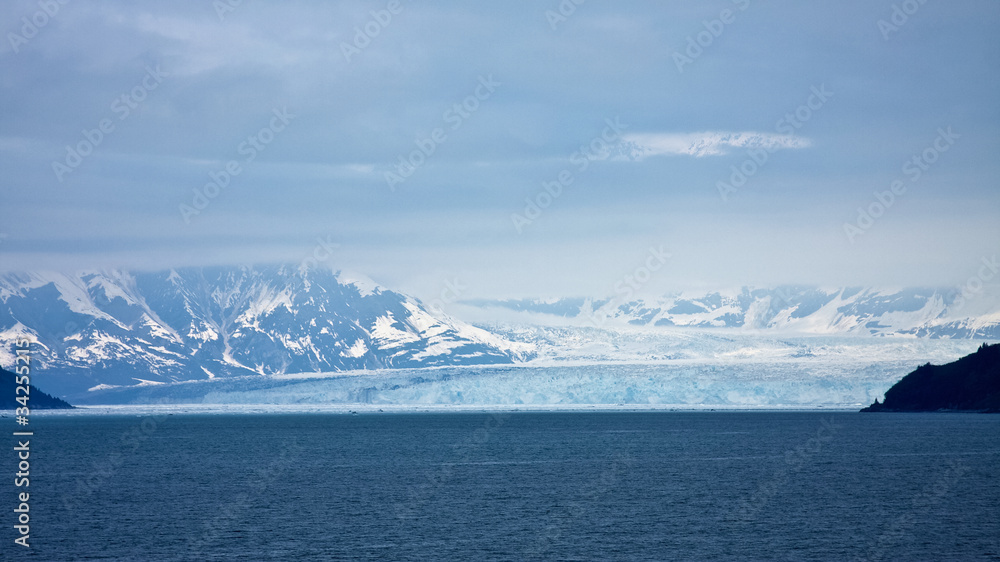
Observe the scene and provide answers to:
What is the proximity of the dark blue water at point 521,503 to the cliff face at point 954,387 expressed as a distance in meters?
67.2

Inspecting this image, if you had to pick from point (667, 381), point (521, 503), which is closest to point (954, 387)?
point (667, 381)

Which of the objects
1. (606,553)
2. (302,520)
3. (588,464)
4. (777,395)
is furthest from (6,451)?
(777,395)

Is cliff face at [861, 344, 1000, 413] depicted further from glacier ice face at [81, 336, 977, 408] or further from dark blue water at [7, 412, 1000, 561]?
dark blue water at [7, 412, 1000, 561]

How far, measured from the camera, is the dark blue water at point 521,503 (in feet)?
125

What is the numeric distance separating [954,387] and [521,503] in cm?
12914

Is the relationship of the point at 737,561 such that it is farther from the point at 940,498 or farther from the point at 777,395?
the point at 777,395

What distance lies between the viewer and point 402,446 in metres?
100

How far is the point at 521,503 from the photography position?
51.0m

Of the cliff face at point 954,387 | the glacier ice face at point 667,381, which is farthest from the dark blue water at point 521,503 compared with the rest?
the cliff face at point 954,387

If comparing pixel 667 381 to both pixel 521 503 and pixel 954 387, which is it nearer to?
pixel 954 387

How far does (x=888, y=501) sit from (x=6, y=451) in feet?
250

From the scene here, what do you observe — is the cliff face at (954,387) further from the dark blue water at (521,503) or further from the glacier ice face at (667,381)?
the dark blue water at (521,503)

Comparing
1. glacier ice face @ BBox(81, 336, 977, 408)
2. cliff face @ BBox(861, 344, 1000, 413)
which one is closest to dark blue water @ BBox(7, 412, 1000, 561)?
glacier ice face @ BBox(81, 336, 977, 408)

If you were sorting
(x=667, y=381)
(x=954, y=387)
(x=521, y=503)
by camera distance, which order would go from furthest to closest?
1. (x=954, y=387)
2. (x=667, y=381)
3. (x=521, y=503)
